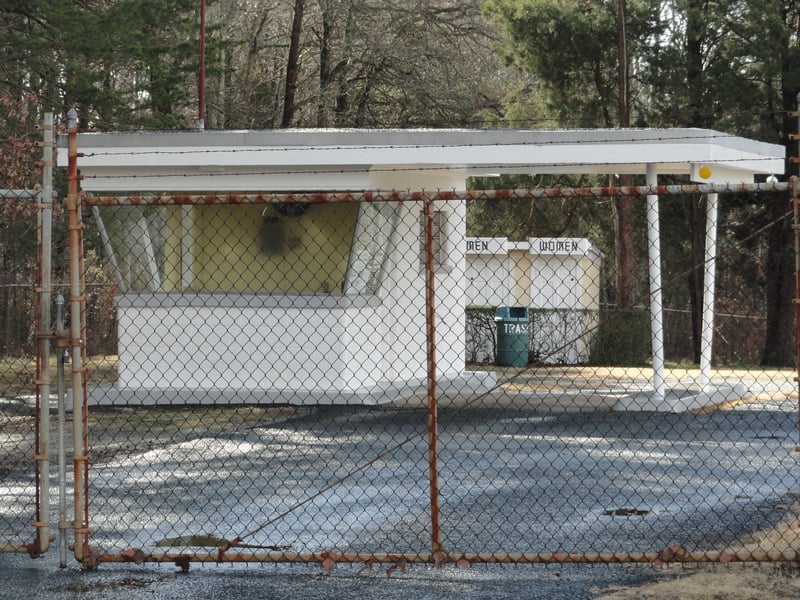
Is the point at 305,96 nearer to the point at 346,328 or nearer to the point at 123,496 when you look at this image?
the point at 346,328

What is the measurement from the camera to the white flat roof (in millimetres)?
16000

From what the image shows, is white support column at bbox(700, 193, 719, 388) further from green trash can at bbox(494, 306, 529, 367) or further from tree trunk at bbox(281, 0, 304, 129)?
tree trunk at bbox(281, 0, 304, 129)

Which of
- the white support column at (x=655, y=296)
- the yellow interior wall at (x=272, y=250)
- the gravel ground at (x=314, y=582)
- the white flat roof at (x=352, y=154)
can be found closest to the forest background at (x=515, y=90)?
the yellow interior wall at (x=272, y=250)

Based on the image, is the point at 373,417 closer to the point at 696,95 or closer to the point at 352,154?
the point at 352,154

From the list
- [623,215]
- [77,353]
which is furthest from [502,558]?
[623,215]

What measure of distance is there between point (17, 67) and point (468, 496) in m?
16.3

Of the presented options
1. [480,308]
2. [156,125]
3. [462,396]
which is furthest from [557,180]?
[462,396]

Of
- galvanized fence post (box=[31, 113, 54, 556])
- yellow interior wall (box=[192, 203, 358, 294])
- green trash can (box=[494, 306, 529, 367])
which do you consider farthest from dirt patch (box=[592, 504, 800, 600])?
green trash can (box=[494, 306, 529, 367])

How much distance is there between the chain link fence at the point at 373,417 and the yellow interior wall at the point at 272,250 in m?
0.03

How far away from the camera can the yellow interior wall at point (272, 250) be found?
687 inches

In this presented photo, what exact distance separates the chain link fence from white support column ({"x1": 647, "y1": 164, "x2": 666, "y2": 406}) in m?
0.10

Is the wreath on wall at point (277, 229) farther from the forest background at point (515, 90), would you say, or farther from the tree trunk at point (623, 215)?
the tree trunk at point (623, 215)

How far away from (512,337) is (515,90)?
8.82 metres

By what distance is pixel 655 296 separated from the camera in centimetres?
1473
